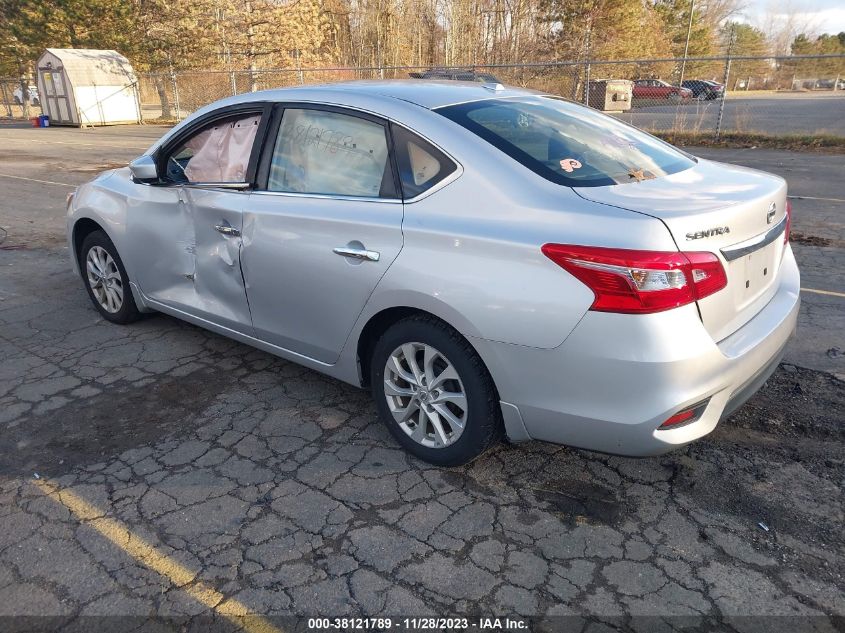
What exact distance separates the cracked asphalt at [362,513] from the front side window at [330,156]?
125 cm

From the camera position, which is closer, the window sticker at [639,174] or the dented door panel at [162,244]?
the window sticker at [639,174]

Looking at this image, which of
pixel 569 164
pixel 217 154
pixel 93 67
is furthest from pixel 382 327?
pixel 93 67

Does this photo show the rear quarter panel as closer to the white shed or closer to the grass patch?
the grass patch

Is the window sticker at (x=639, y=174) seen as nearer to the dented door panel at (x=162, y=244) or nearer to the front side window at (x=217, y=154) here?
the front side window at (x=217, y=154)

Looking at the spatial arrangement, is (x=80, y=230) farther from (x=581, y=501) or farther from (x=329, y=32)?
(x=329, y=32)

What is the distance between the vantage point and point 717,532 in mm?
2547

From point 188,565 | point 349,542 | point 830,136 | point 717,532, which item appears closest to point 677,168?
point 717,532

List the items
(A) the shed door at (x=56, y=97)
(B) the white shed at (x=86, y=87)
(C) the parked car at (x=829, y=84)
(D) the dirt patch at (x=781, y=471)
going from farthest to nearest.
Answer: (C) the parked car at (x=829, y=84) → (A) the shed door at (x=56, y=97) → (B) the white shed at (x=86, y=87) → (D) the dirt patch at (x=781, y=471)

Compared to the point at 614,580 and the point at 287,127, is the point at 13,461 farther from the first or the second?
the point at 614,580

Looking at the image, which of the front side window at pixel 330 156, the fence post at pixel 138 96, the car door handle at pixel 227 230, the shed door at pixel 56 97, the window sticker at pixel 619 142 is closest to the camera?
the front side window at pixel 330 156

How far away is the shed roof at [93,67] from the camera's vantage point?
2484 centimetres

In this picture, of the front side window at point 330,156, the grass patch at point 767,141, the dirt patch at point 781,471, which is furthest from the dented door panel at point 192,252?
the grass patch at point 767,141

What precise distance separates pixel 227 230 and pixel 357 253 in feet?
3.34

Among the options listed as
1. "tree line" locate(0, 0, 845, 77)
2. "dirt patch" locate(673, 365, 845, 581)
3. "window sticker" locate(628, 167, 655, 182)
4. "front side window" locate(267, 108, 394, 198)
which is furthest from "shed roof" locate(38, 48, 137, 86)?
"dirt patch" locate(673, 365, 845, 581)
